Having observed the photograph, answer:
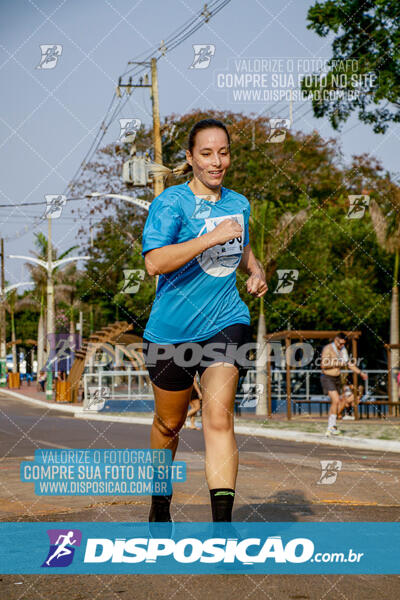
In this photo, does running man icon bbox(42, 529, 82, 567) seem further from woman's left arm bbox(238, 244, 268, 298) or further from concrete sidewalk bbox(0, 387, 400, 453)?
concrete sidewalk bbox(0, 387, 400, 453)

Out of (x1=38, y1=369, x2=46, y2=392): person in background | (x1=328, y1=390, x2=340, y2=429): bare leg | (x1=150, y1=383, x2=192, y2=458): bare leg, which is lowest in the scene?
(x1=38, y1=369, x2=46, y2=392): person in background

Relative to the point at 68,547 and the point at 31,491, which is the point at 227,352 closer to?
the point at 68,547

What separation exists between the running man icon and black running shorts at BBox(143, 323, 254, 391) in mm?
926

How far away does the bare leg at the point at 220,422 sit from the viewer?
402 centimetres

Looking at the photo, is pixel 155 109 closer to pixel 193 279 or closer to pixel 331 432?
pixel 331 432

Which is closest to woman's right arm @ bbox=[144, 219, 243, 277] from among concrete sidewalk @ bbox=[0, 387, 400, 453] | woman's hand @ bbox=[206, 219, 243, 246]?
woman's hand @ bbox=[206, 219, 243, 246]

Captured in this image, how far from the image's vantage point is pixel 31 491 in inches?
273

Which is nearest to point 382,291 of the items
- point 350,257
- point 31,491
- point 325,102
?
point 350,257

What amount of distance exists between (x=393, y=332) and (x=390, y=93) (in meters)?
8.37

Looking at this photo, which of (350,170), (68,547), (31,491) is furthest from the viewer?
(350,170)

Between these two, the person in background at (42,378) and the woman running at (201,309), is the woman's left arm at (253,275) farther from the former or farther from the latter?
the person in background at (42,378)

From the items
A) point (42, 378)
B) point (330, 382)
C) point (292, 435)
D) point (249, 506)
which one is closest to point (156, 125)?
point (330, 382)

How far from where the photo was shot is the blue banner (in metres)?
3.99

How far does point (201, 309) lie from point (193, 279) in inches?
5.7
